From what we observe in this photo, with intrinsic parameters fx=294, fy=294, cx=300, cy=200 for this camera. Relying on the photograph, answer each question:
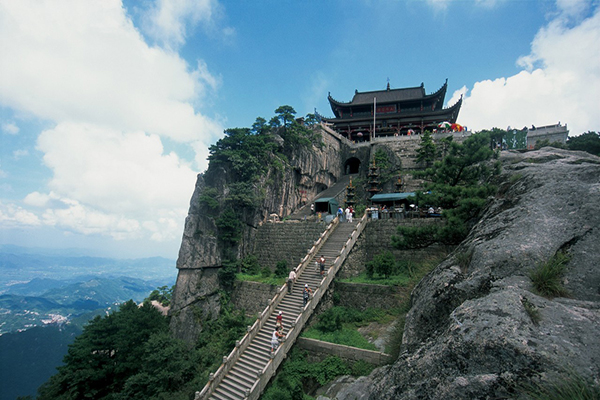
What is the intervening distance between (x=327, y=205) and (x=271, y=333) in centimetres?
1583

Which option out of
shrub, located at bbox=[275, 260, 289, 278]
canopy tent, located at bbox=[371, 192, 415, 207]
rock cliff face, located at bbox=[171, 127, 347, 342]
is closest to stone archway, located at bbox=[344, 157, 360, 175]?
rock cliff face, located at bbox=[171, 127, 347, 342]

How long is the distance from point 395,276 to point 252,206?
12146 millimetres

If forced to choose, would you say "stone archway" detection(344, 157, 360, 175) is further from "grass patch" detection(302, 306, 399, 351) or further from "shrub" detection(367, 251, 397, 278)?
"grass patch" detection(302, 306, 399, 351)

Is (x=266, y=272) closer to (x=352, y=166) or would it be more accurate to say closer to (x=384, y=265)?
(x=384, y=265)

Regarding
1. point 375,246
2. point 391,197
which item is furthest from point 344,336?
point 391,197

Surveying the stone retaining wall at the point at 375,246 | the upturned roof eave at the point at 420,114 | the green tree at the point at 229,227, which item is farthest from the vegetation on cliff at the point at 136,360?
the upturned roof eave at the point at 420,114

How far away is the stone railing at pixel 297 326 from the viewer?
12.0 meters

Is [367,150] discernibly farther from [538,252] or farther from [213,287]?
[538,252]

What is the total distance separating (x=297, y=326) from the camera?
45.9 feet

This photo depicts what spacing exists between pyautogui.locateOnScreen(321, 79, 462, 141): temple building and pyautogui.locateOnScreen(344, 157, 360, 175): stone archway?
3.78 metres

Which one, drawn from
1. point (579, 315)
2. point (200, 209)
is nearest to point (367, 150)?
point (200, 209)

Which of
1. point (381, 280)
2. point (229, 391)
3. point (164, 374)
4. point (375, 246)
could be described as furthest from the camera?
point (375, 246)

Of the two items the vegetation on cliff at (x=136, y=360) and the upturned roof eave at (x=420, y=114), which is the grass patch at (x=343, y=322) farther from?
the upturned roof eave at (x=420, y=114)

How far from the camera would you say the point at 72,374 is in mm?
15555
